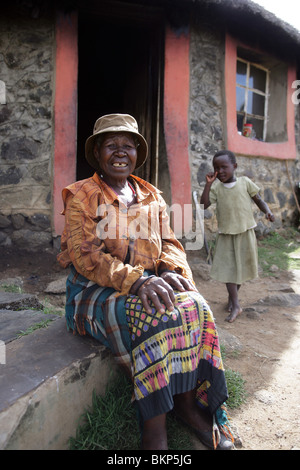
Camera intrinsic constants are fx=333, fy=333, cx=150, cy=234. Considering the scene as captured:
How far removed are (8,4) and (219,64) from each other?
2.86 metres

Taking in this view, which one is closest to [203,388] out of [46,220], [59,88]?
[46,220]

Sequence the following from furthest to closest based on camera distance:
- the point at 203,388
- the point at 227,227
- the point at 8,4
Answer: the point at 8,4 < the point at 227,227 < the point at 203,388

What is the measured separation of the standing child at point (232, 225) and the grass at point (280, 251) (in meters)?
1.31

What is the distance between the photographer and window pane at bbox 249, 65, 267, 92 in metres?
5.77

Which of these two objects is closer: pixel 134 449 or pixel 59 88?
pixel 134 449

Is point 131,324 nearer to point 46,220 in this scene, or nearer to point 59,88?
point 46,220

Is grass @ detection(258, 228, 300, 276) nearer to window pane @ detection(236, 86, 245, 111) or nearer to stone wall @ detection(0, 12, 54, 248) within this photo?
window pane @ detection(236, 86, 245, 111)

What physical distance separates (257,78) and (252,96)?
358mm

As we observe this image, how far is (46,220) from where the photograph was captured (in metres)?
4.01

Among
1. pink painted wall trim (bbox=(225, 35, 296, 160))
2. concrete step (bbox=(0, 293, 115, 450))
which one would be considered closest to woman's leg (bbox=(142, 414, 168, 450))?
concrete step (bbox=(0, 293, 115, 450))

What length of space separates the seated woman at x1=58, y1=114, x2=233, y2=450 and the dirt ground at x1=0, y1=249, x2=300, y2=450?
301 millimetres

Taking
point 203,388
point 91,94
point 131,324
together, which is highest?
point 91,94

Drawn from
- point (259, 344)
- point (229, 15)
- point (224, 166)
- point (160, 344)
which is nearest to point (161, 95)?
point (229, 15)

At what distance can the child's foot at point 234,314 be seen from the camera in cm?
290
